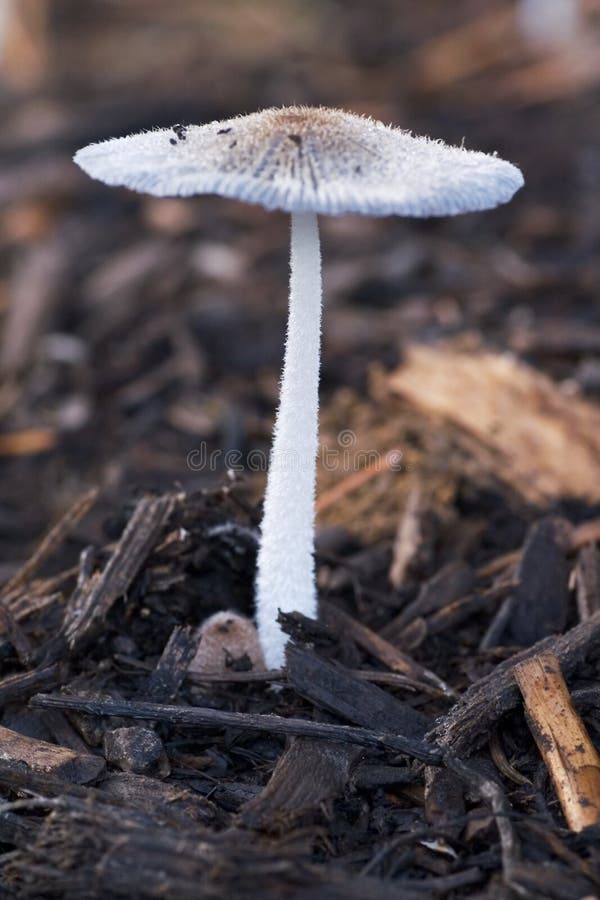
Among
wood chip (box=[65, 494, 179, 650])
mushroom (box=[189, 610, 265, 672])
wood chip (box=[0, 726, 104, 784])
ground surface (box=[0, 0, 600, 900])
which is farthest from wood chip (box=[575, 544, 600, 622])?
wood chip (box=[0, 726, 104, 784])

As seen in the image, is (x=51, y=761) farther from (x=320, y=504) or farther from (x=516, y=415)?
(x=516, y=415)

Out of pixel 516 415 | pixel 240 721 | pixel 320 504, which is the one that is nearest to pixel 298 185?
pixel 240 721

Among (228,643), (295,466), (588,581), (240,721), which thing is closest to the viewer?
(240,721)

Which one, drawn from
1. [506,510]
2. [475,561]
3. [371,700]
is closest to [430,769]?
[371,700]

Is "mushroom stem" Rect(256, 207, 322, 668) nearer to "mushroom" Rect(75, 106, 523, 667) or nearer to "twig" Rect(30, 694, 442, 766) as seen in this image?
"mushroom" Rect(75, 106, 523, 667)

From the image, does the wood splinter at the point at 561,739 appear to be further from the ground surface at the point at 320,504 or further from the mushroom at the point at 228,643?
the mushroom at the point at 228,643

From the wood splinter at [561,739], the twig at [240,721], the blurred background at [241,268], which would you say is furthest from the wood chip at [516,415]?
the twig at [240,721]
